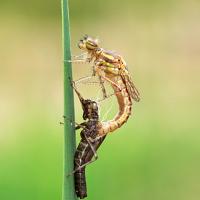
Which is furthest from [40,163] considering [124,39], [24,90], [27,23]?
[27,23]

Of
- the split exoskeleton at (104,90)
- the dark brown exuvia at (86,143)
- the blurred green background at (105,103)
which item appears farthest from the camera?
the blurred green background at (105,103)

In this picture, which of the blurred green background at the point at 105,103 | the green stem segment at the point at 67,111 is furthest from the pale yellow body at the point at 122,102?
the blurred green background at the point at 105,103

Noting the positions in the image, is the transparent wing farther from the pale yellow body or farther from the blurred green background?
the blurred green background

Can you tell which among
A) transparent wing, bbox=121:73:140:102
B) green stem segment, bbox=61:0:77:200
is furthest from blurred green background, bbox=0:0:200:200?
green stem segment, bbox=61:0:77:200

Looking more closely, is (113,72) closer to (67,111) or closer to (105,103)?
(67,111)

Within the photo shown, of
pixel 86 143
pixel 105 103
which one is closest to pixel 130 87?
pixel 86 143

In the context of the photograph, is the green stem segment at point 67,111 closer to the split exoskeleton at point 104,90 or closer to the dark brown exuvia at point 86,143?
the dark brown exuvia at point 86,143
